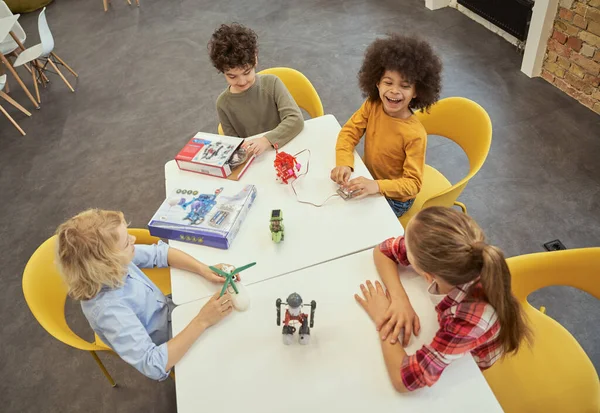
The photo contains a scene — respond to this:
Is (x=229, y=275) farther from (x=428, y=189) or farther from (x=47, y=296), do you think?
(x=428, y=189)

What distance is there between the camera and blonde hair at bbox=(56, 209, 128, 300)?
47.9 inches

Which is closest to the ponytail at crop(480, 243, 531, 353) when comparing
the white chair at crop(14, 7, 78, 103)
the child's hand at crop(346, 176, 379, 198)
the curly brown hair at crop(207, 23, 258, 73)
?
the child's hand at crop(346, 176, 379, 198)

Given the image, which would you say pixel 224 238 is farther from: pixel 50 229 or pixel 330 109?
pixel 330 109

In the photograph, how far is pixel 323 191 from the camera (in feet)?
5.44

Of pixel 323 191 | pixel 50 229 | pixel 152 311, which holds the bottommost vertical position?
pixel 50 229

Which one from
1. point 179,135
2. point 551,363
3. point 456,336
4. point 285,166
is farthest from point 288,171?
point 179,135

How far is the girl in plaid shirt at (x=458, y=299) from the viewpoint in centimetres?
103

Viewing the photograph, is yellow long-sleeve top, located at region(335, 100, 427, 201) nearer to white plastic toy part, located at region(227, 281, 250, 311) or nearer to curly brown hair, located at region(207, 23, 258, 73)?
curly brown hair, located at region(207, 23, 258, 73)

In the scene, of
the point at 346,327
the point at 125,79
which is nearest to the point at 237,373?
the point at 346,327

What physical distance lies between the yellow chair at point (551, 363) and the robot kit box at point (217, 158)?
104cm

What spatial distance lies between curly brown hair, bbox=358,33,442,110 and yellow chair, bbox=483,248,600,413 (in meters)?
0.72

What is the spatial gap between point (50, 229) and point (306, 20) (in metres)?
3.25

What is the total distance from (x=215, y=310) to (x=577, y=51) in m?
3.13

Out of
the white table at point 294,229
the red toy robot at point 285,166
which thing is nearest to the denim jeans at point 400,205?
the white table at point 294,229
